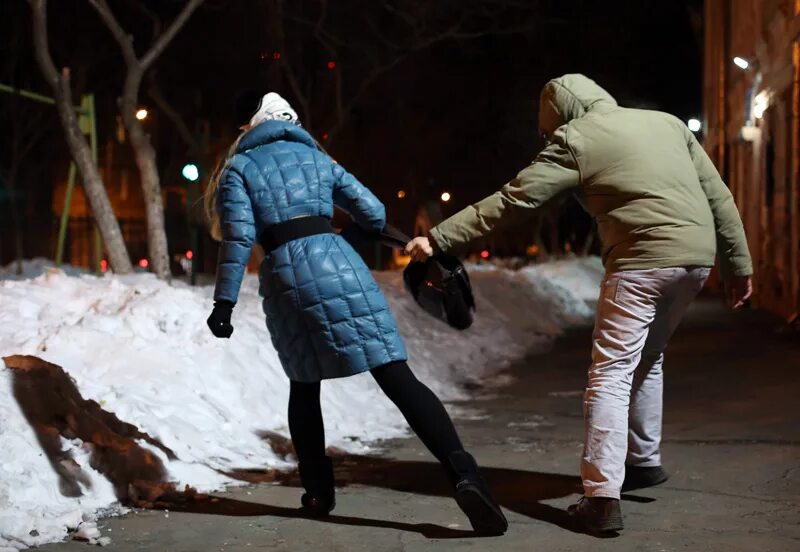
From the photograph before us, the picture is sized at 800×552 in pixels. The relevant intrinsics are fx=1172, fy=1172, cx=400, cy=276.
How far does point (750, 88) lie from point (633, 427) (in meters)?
17.9

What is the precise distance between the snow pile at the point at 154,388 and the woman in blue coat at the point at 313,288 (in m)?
1.08

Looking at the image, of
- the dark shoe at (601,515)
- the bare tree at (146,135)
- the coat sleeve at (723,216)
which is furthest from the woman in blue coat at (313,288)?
the bare tree at (146,135)

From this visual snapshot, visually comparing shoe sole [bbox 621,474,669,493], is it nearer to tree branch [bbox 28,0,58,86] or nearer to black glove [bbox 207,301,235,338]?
black glove [bbox 207,301,235,338]

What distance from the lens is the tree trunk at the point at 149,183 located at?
52.8 feet

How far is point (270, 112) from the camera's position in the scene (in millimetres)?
5402

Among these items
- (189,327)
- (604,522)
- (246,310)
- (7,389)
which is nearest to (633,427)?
(604,522)

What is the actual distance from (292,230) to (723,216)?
191 cm

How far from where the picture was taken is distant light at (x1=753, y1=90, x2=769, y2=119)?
63.9 ft

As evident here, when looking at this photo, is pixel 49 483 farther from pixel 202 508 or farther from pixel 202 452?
pixel 202 452

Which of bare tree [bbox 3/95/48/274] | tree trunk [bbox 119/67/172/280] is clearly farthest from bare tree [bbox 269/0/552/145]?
bare tree [bbox 3/95/48/274]

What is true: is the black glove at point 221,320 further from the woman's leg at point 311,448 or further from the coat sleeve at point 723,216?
the coat sleeve at point 723,216

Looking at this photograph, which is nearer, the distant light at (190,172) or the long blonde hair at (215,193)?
the long blonde hair at (215,193)

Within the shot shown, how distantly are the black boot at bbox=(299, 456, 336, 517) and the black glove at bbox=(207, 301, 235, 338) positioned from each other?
2.55 ft

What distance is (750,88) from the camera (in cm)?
2197
